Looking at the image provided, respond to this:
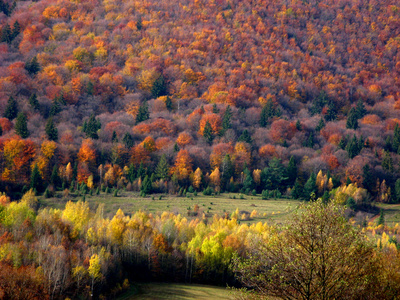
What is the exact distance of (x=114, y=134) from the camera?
15350 cm

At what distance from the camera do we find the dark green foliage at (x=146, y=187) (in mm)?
123562

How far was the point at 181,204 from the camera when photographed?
115 metres

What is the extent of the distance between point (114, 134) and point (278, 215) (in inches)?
2922

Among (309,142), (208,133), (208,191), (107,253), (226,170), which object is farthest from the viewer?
(309,142)

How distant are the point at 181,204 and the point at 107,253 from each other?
174ft

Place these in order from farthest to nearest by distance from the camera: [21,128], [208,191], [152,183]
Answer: [21,128], [208,191], [152,183]

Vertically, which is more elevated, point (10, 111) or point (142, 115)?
point (142, 115)

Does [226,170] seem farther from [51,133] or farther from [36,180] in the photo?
[51,133]

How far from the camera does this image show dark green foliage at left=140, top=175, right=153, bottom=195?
12356 centimetres

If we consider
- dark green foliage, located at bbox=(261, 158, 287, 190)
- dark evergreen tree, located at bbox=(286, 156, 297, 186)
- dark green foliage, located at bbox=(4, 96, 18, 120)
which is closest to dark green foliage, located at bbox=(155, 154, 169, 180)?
dark green foliage, located at bbox=(261, 158, 287, 190)

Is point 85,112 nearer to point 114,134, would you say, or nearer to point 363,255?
point 114,134

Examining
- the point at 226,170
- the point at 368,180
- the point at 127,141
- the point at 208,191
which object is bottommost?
the point at 208,191

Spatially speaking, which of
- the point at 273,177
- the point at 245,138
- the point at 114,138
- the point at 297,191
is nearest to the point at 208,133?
the point at 245,138

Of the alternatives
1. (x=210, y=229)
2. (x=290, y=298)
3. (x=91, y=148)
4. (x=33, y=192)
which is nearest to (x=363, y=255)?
(x=290, y=298)
